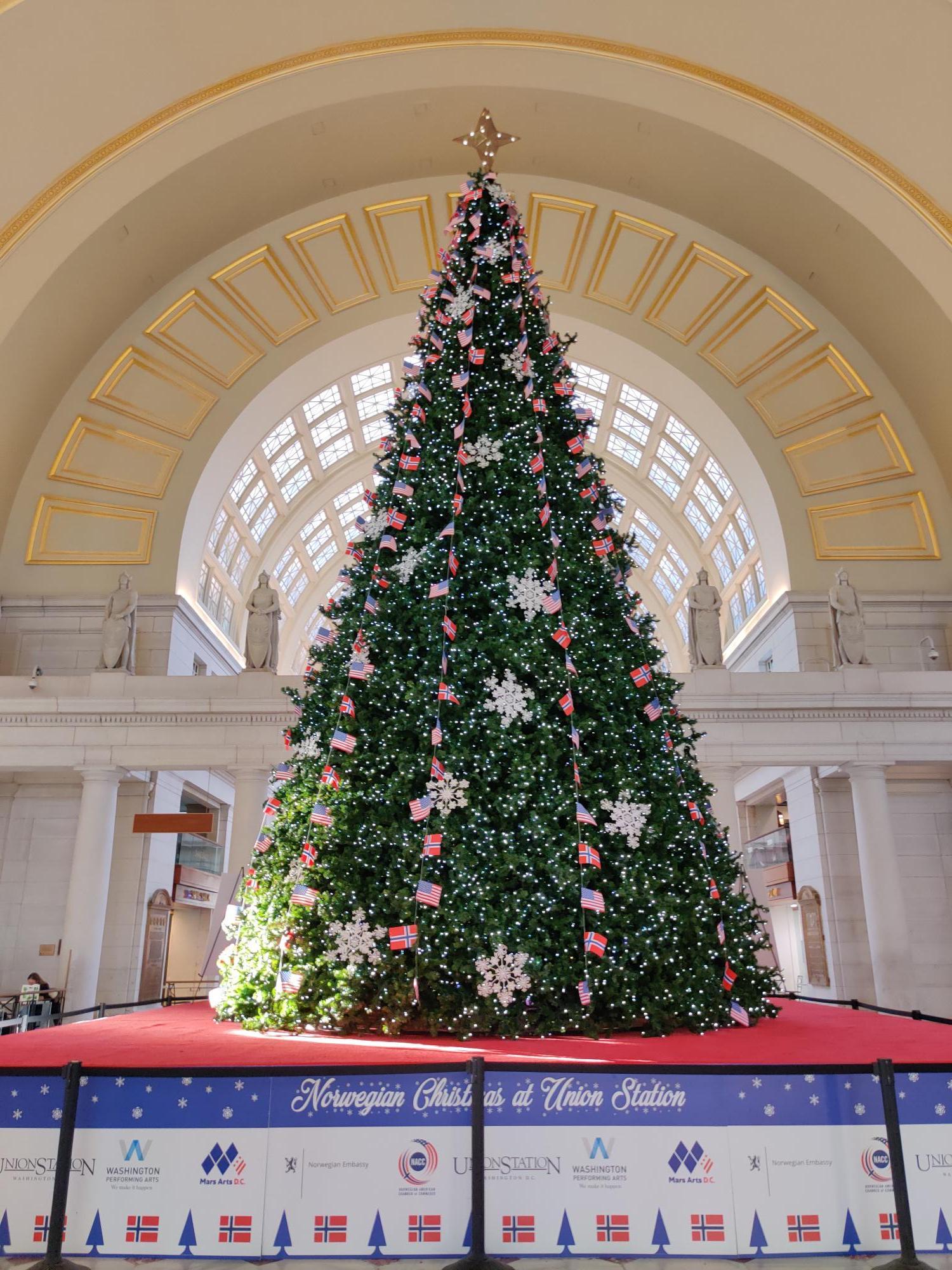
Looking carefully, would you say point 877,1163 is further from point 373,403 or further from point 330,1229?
point 373,403

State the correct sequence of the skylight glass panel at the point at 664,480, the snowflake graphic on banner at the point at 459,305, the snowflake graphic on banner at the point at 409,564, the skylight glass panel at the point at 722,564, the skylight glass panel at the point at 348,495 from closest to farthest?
the snowflake graphic on banner at the point at 409,564 → the snowflake graphic on banner at the point at 459,305 → the skylight glass panel at the point at 722,564 → the skylight glass panel at the point at 664,480 → the skylight glass panel at the point at 348,495

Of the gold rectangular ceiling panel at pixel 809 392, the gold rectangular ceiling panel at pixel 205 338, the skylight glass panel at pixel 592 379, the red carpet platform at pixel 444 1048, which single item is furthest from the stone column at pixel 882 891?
the gold rectangular ceiling panel at pixel 205 338

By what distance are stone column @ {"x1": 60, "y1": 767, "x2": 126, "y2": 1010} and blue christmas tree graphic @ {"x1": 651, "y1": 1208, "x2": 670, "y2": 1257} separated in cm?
1191

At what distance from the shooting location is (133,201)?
15875mm

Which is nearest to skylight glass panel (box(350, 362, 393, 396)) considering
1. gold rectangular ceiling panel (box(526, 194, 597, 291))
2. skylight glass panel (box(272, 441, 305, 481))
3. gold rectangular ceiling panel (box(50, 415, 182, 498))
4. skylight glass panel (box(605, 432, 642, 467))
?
skylight glass panel (box(272, 441, 305, 481))

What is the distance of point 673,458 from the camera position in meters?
23.3

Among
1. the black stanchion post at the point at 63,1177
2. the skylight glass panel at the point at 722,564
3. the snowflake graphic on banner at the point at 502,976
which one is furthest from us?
the skylight glass panel at the point at 722,564

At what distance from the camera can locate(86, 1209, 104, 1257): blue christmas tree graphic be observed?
3.06 meters

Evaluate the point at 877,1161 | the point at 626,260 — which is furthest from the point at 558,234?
the point at 877,1161

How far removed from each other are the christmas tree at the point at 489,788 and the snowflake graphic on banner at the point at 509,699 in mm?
16

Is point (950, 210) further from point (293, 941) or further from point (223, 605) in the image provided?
point (223, 605)

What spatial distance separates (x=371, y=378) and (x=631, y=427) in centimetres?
720

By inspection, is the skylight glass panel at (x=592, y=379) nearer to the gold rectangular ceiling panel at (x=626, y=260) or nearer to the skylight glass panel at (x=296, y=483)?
the gold rectangular ceiling panel at (x=626, y=260)

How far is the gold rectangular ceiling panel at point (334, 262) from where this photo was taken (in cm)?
1828
